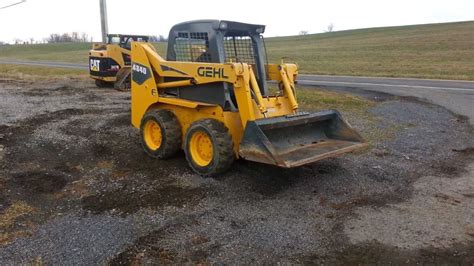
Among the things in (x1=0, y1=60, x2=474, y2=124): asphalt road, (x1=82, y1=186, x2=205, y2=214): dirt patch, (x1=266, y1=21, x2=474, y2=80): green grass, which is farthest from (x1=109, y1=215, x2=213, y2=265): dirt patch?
(x1=266, y1=21, x2=474, y2=80): green grass

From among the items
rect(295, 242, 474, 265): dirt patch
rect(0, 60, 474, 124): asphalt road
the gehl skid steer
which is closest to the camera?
rect(295, 242, 474, 265): dirt patch

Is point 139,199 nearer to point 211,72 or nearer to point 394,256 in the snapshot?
point 211,72

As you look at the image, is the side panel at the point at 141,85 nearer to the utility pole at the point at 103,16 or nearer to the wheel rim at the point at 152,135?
the wheel rim at the point at 152,135

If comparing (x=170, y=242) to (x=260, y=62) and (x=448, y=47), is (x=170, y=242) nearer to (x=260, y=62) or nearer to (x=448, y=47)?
(x=260, y=62)

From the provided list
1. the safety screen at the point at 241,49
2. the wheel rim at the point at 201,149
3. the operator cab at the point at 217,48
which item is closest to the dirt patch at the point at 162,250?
the wheel rim at the point at 201,149

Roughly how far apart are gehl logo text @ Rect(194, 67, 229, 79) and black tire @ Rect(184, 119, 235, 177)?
1.99 ft

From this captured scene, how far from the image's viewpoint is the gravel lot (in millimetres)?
4164

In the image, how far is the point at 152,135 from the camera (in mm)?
7270

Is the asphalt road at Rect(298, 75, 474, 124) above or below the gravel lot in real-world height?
above

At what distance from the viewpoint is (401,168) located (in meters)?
6.60

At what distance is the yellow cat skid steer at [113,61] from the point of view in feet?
51.2

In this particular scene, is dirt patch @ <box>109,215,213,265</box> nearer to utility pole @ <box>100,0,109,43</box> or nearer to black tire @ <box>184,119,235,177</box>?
black tire @ <box>184,119,235,177</box>

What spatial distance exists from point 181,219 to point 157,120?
2397mm

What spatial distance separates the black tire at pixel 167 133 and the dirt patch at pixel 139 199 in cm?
114
